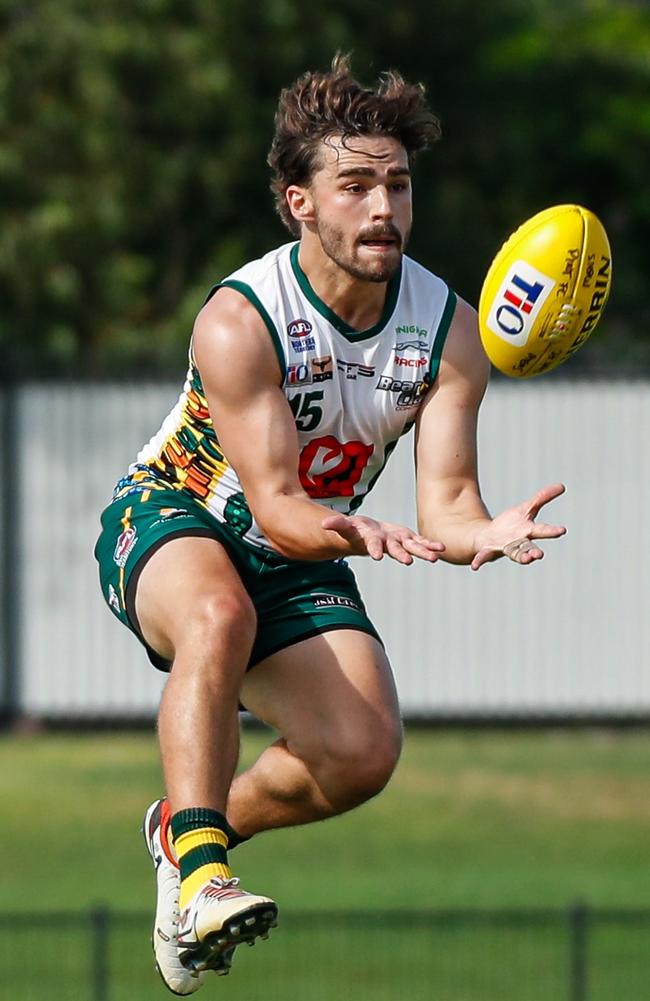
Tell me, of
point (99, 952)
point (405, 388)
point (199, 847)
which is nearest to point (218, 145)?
point (99, 952)

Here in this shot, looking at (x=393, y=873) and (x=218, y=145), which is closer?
(x=393, y=873)

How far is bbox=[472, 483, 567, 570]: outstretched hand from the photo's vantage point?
24.6 ft

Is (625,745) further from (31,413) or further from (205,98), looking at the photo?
(205,98)

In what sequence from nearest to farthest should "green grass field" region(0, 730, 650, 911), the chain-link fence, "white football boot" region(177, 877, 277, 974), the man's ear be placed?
"white football boot" region(177, 877, 277, 974) → the man's ear → the chain-link fence → "green grass field" region(0, 730, 650, 911)

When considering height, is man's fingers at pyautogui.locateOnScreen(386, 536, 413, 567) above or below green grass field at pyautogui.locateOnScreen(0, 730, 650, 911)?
above

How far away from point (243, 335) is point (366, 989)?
947cm

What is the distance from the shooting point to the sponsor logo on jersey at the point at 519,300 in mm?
8305

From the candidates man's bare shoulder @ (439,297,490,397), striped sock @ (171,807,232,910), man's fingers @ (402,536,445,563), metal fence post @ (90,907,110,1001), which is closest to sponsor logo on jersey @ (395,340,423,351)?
man's bare shoulder @ (439,297,490,397)

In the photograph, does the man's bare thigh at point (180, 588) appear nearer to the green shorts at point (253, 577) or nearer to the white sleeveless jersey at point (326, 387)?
the green shorts at point (253, 577)

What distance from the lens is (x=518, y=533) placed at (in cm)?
764

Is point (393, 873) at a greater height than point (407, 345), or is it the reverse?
point (407, 345)

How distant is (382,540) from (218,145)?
25.4 meters

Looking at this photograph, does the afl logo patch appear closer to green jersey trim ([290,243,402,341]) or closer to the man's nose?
green jersey trim ([290,243,402,341])

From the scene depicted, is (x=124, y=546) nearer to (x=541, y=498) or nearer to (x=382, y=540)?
(x=382, y=540)
